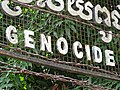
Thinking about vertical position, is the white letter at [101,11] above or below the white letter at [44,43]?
above

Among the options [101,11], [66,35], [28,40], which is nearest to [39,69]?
[66,35]

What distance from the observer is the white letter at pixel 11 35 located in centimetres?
134

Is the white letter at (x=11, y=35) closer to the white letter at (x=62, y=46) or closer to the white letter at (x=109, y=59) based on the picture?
the white letter at (x=62, y=46)

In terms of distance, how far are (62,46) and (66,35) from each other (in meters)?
0.19

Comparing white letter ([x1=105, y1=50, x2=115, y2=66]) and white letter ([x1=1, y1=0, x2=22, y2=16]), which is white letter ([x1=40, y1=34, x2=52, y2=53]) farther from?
white letter ([x1=105, y1=50, x2=115, y2=66])

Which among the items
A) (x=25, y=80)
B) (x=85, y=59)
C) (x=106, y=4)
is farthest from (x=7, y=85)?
(x=106, y=4)

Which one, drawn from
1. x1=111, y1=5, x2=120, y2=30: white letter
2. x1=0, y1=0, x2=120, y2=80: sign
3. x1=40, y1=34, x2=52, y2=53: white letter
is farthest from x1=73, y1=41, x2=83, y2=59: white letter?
x1=111, y1=5, x2=120, y2=30: white letter

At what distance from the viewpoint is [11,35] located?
135cm

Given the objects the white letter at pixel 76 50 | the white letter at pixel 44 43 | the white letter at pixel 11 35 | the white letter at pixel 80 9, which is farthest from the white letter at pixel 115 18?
the white letter at pixel 11 35

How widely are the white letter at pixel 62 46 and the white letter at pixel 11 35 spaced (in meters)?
0.17

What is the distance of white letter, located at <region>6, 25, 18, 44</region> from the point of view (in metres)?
1.34

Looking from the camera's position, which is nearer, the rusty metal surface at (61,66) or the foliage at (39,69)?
the rusty metal surface at (61,66)

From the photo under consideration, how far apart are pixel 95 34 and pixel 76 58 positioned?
0.80 ft

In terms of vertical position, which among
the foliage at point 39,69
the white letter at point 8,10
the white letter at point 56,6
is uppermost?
the white letter at point 56,6
